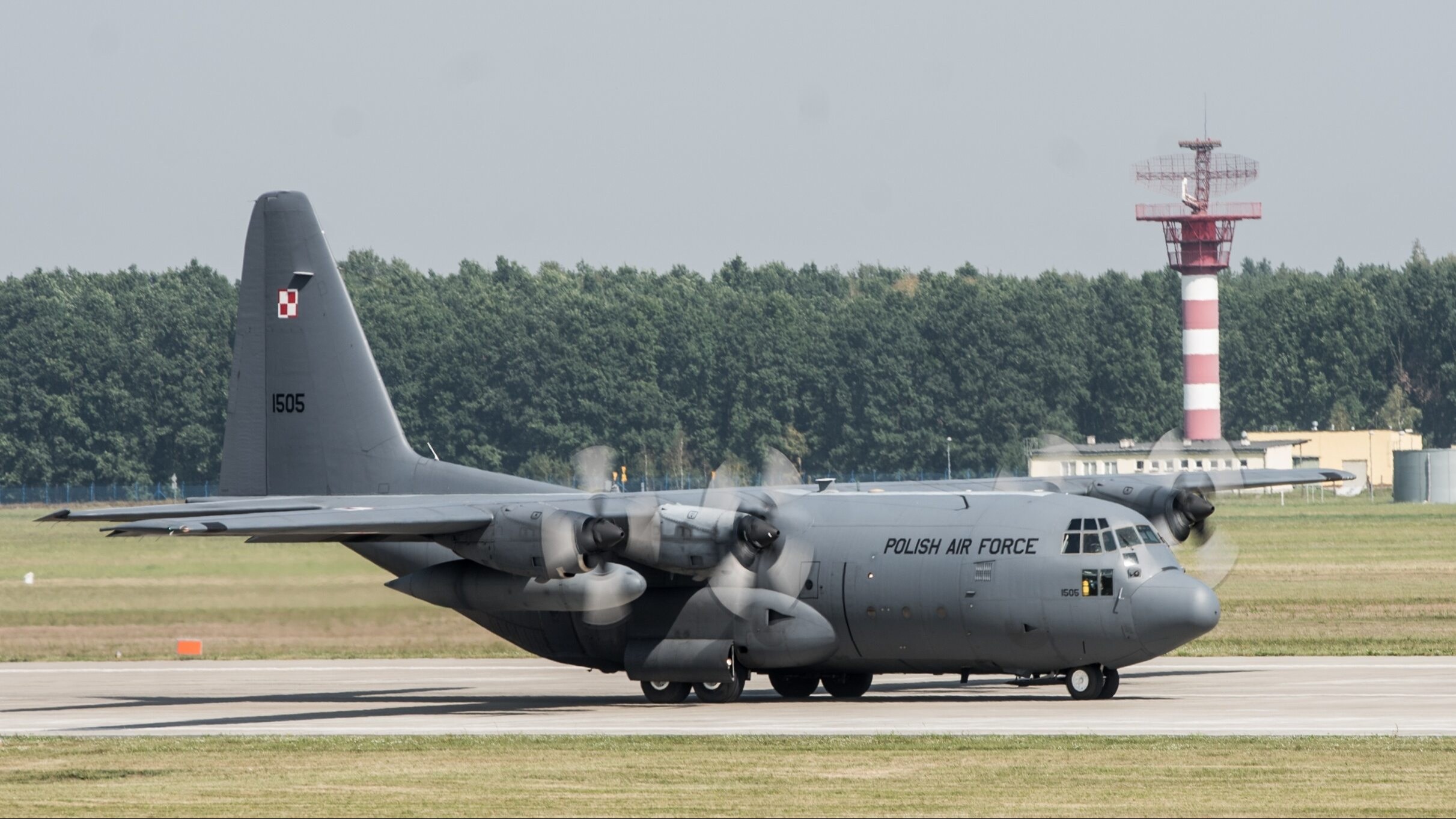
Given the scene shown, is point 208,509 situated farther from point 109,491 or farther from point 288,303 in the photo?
point 109,491

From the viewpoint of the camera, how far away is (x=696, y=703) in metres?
29.6

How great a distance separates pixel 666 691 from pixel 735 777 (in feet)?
28.3

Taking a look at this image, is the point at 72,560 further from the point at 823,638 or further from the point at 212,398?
the point at 212,398

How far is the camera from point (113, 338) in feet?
407

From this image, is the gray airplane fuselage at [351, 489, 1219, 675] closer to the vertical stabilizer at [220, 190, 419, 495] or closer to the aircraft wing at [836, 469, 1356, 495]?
the aircraft wing at [836, 469, 1356, 495]

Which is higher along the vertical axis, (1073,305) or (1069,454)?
(1073,305)

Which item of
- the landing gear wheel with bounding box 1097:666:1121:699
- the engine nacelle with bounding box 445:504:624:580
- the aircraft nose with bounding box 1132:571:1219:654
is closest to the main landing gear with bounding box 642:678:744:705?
the engine nacelle with bounding box 445:504:624:580

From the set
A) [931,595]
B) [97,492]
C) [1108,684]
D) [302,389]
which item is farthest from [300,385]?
[97,492]

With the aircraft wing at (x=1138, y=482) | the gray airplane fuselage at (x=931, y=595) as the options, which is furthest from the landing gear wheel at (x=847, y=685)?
the aircraft wing at (x=1138, y=482)

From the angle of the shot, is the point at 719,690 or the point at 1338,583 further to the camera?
the point at 1338,583

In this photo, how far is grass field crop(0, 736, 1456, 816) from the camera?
1881 centimetres

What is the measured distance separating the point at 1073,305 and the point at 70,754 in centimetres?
12368

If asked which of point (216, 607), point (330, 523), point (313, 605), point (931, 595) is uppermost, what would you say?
point (330, 523)

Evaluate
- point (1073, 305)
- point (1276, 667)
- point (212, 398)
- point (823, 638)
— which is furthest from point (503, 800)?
point (1073, 305)
